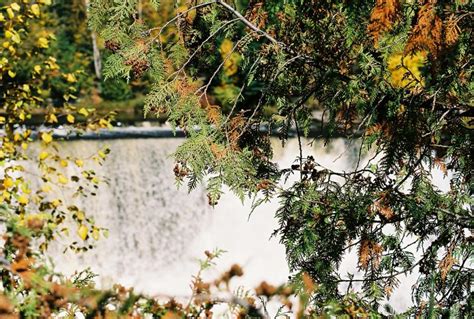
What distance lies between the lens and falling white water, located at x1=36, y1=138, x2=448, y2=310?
994 cm

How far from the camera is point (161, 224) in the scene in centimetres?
1034

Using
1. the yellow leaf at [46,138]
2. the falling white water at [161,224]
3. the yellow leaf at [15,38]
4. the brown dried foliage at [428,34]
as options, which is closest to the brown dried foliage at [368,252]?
the brown dried foliage at [428,34]

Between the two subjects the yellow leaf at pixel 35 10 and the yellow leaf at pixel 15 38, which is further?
the yellow leaf at pixel 35 10

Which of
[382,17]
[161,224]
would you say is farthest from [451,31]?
[161,224]

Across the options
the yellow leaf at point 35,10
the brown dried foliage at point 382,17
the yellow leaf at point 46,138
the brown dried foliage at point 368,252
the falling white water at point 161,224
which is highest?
the falling white water at point 161,224

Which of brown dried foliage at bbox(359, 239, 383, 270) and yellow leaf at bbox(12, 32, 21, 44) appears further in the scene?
yellow leaf at bbox(12, 32, 21, 44)

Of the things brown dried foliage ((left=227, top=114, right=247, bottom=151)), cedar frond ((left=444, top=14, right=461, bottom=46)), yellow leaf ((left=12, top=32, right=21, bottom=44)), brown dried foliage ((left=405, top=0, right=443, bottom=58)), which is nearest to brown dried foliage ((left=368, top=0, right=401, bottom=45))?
brown dried foliage ((left=405, top=0, right=443, bottom=58))

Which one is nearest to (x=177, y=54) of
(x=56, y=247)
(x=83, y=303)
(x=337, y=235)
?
(x=337, y=235)

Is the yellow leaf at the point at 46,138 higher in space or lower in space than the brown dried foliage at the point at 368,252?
higher

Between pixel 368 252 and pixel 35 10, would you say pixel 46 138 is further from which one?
pixel 368 252

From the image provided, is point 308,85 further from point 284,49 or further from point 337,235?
point 337,235

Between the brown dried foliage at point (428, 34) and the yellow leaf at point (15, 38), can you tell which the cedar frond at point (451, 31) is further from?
the yellow leaf at point (15, 38)

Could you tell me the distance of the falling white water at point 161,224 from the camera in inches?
391

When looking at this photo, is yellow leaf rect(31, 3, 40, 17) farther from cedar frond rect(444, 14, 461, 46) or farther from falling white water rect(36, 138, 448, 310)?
falling white water rect(36, 138, 448, 310)
